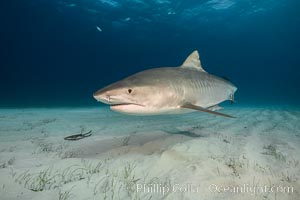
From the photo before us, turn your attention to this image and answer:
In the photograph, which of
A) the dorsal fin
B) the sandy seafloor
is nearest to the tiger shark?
the dorsal fin

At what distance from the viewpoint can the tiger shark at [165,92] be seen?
3490 mm

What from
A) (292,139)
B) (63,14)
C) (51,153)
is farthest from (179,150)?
(63,14)

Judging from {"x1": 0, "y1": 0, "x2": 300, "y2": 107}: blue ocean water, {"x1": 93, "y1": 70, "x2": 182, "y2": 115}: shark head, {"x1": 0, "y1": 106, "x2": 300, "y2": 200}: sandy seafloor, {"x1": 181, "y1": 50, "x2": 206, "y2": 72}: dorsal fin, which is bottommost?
{"x1": 0, "y1": 106, "x2": 300, "y2": 200}: sandy seafloor

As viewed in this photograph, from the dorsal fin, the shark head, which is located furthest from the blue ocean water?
the shark head

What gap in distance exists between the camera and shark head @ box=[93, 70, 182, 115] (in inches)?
133

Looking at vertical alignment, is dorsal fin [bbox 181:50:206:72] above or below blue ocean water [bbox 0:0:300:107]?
below

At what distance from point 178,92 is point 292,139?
3.67 m

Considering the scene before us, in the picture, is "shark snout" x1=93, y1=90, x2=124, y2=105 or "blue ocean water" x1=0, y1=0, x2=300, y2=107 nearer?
"shark snout" x1=93, y1=90, x2=124, y2=105

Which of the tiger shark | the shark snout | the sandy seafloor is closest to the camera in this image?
the sandy seafloor

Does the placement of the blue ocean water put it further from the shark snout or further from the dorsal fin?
the shark snout

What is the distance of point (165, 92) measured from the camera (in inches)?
159

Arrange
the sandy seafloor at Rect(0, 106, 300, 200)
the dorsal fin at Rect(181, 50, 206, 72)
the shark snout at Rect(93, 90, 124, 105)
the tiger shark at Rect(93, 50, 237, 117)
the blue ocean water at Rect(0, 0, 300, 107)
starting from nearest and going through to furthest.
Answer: the sandy seafloor at Rect(0, 106, 300, 200), the shark snout at Rect(93, 90, 124, 105), the tiger shark at Rect(93, 50, 237, 117), the dorsal fin at Rect(181, 50, 206, 72), the blue ocean water at Rect(0, 0, 300, 107)

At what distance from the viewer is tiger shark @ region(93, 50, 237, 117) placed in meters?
3.49

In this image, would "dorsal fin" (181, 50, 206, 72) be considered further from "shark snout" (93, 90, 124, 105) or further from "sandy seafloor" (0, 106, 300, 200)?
"shark snout" (93, 90, 124, 105)
